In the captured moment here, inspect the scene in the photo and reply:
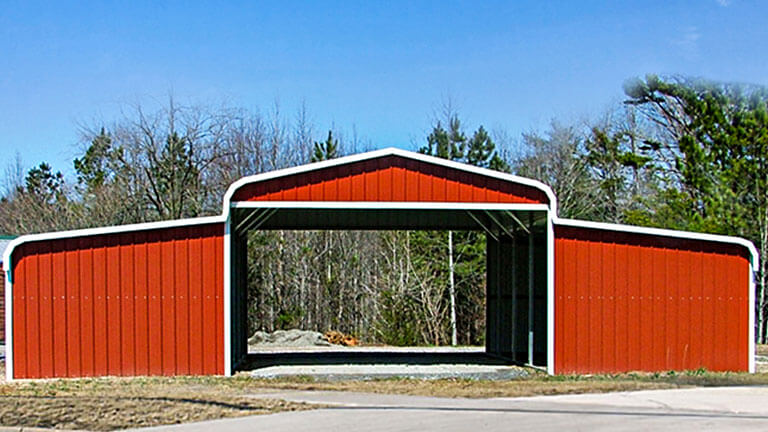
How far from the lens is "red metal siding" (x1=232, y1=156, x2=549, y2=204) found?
655 inches

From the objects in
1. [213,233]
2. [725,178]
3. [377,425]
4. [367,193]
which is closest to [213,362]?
[213,233]

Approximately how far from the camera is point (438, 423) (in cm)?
1035

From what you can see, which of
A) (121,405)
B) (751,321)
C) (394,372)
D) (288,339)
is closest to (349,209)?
(394,372)

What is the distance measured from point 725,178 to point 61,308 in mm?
21318

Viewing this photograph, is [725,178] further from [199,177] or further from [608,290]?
[199,177]

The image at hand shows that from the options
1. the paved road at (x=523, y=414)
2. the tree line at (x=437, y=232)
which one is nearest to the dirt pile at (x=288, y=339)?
the tree line at (x=437, y=232)

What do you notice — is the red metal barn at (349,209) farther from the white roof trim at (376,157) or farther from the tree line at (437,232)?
the tree line at (437,232)

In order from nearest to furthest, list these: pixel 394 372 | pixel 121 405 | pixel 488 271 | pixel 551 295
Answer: pixel 121 405 < pixel 551 295 < pixel 394 372 < pixel 488 271

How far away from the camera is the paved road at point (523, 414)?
10.2 metres

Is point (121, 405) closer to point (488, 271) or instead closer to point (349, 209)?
point (349, 209)

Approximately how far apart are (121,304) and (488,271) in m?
9.89

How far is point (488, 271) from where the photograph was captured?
2312cm

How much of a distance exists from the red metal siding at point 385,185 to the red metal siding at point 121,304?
1.36 m

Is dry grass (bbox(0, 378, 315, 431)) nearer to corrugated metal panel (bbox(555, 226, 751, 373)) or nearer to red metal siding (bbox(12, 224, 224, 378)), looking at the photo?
red metal siding (bbox(12, 224, 224, 378))
